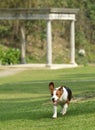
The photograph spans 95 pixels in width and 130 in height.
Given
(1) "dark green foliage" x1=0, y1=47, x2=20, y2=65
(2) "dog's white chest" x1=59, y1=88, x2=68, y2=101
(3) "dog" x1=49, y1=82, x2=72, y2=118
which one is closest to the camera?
(3) "dog" x1=49, y1=82, x2=72, y2=118

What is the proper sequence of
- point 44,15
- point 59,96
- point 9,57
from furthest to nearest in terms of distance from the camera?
point 9,57 → point 44,15 → point 59,96

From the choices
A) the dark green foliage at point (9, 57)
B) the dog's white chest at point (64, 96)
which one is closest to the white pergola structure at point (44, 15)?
the dark green foliage at point (9, 57)

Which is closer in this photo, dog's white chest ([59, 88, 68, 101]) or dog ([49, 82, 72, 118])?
dog ([49, 82, 72, 118])

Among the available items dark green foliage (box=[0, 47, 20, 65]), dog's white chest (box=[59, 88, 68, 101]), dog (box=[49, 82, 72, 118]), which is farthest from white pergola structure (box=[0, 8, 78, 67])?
dog's white chest (box=[59, 88, 68, 101])

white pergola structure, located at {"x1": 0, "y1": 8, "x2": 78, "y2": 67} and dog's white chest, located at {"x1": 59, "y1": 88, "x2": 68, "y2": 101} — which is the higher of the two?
white pergola structure, located at {"x1": 0, "y1": 8, "x2": 78, "y2": 67}

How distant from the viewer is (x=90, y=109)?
556 inches

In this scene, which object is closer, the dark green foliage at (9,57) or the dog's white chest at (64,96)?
the dog's white chest at (64,96)

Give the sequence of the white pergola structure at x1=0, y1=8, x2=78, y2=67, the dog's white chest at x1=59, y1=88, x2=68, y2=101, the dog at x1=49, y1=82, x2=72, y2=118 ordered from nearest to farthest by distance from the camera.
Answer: the dog at x1=49, y1=82, x2=72, y2=118 → the dog's white chest at x1=59, y1=88, x2=68, y2=101 → the white pergola structure at x1=0, y1=8, x2=78, y2=67

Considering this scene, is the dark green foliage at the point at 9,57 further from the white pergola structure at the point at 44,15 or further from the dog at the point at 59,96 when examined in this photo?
the dog at the point at 59,96

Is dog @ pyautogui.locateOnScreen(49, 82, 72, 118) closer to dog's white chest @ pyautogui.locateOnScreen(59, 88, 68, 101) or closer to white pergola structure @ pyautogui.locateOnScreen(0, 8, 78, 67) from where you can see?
dog's white chest @ pyautogui.locateOnScreen(59, 88, 68, 101)

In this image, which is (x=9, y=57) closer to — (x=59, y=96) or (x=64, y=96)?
(x=64, y=96)

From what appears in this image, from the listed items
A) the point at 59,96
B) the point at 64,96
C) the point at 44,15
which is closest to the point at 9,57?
the point at 44,15

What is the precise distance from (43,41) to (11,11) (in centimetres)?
892

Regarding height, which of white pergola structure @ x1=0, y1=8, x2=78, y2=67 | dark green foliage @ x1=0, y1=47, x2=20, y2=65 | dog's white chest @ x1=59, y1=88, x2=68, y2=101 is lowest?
dark green foliage @ x1=0, y1=47, x2=20, y2=65
